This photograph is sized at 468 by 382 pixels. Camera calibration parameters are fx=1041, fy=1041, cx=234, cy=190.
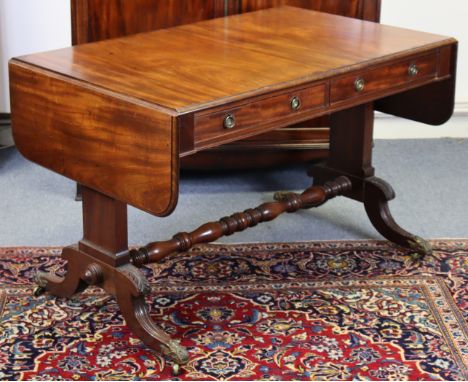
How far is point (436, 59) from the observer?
3.51 meters

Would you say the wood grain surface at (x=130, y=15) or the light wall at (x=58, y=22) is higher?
the wood grain surface at (x=130, y=15)

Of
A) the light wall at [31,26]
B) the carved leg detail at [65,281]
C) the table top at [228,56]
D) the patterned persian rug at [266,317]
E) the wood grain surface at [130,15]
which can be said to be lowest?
the patterned persian rug at [266,317]

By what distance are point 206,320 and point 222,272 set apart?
368mm

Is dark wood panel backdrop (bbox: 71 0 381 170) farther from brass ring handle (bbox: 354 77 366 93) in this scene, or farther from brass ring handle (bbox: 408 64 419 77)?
brass ring handle (bbox: 354 77 366 93)

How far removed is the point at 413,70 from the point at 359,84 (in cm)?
28

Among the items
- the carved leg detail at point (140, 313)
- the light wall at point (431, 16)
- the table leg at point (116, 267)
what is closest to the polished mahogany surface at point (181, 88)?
the table leg at point (116, 267)

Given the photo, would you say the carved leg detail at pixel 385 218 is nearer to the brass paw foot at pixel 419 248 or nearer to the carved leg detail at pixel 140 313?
the brass paw foot at pixel 419 248

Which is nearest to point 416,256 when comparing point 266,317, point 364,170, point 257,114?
point 364,170

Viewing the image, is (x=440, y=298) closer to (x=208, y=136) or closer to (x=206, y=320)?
(x=206, y=320)

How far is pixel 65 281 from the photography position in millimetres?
3400

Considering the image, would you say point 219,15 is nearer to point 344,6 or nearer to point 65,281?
point 344,6

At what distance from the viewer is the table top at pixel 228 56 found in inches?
115

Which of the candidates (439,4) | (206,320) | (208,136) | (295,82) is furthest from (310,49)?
(439,4)

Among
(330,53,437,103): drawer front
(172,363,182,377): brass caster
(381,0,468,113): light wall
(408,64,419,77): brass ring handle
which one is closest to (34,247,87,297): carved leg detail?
(172,363,182,377): brass caster
